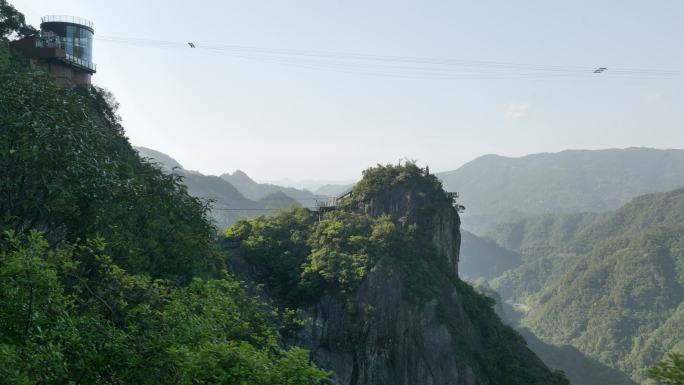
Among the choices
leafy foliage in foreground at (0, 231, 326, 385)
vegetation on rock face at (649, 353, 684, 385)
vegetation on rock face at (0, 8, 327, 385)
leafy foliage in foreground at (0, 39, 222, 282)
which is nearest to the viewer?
vegetation on rock face at (649, 353, 684, 385)

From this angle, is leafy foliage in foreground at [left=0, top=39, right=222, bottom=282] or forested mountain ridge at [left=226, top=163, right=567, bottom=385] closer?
leafy foliage in foreground at [left=0, top=39, right=222, bottom=282]

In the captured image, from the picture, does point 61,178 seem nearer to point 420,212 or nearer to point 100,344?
point 100,344

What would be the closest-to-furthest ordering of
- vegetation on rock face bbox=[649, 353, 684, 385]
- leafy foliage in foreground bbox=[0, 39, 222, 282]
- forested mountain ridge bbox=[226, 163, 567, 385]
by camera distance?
vegetation on rock face bbox=[649, 353, 684, 385] < leafy foliage in foreground bbox=[0, 39, 222, 282] < forested mountain ridge bbox=[226, 163, 567, 385]

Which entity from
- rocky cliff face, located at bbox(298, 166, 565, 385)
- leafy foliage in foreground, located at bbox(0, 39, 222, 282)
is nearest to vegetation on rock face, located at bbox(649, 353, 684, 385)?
leafy foliage in foreground, located at bbox(0, 39, 222, 282)

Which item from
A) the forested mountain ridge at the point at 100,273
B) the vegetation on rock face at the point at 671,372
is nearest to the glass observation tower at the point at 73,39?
the forested mountain ridge at the point at 100,273

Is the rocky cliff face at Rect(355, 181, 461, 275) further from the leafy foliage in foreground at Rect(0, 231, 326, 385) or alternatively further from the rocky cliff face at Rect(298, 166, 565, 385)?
the leafy foliage in foreground at Rect(0, 231, 326, 385)

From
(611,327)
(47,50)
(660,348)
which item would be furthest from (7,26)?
(611,327)

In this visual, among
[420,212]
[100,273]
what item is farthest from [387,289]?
[100,273]
